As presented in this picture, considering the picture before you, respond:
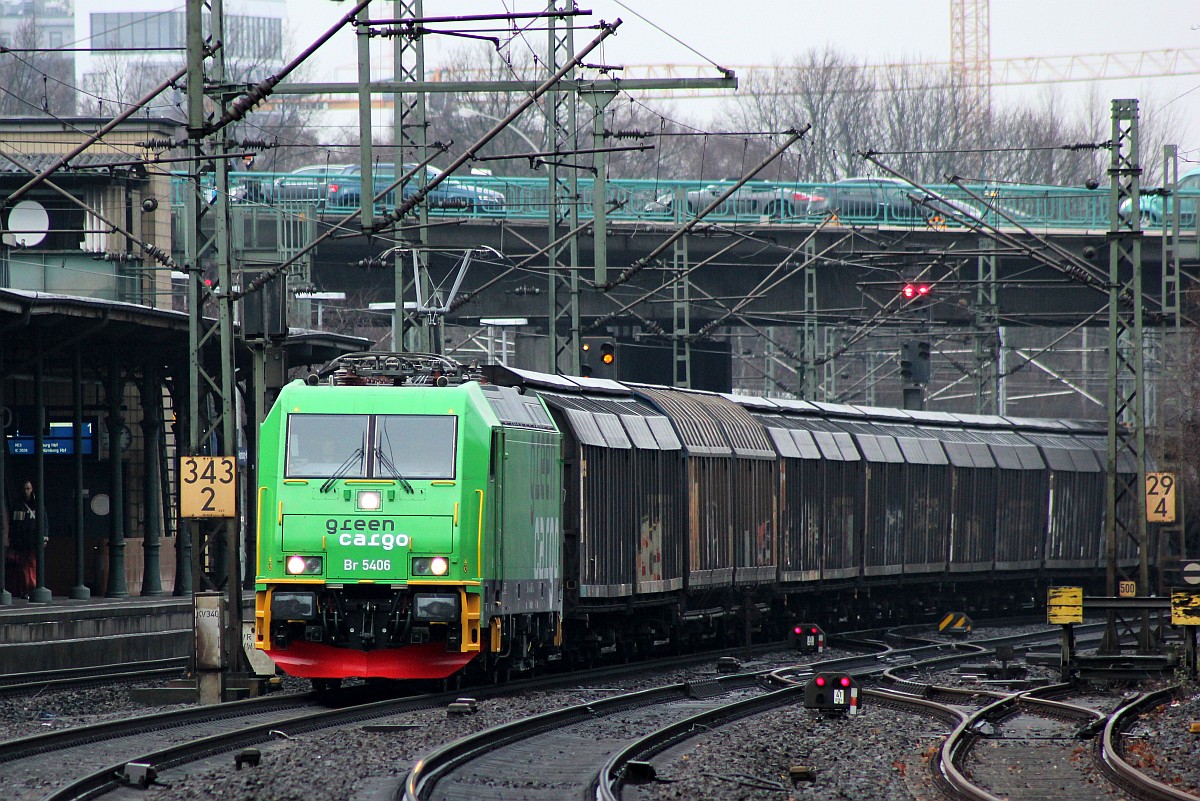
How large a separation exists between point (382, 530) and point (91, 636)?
8.93 m

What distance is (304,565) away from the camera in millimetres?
16781

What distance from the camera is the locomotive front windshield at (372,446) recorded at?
17000 mm

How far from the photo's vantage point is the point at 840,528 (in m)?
31.2

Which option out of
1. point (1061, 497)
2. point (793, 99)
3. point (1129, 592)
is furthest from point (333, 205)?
point (793, 99)

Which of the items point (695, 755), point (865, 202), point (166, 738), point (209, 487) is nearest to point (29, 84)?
point (865, 202)

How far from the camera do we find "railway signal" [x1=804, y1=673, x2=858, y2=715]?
16859mm

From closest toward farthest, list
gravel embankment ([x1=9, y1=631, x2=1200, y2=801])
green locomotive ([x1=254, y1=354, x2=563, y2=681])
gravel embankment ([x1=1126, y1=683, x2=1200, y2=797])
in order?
1. gravel embankment ([x1=9, y1=631, x2=1200, y2=801])
2. gravel embankment ([x1=1126, y1=683, x2=1200, y2=797])
3. green locomotive ([x1=254, y1=354, x2=563, y2=681])

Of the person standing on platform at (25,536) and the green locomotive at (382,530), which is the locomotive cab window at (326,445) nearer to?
the green locomotive at (382,530)

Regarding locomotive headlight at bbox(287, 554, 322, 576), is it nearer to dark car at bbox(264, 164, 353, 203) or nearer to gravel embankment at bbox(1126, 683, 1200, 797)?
gravel embankment at bbox(1126, 683, 1200, 797)

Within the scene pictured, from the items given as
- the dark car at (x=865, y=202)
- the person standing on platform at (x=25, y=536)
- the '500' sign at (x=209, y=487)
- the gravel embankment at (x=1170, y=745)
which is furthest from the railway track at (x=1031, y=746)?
the dark car at (x=865, y=202)

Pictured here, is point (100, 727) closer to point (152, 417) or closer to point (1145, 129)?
point (152, 417)

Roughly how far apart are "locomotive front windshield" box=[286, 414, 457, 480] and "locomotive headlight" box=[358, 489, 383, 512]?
0.65 feet

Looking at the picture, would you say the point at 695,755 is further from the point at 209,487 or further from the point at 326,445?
the point at 209,487

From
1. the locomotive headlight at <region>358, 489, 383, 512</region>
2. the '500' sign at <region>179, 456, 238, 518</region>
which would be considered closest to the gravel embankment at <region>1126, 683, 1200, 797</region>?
the locomotive headlight at <region>358, 489, 383, 512</region>
